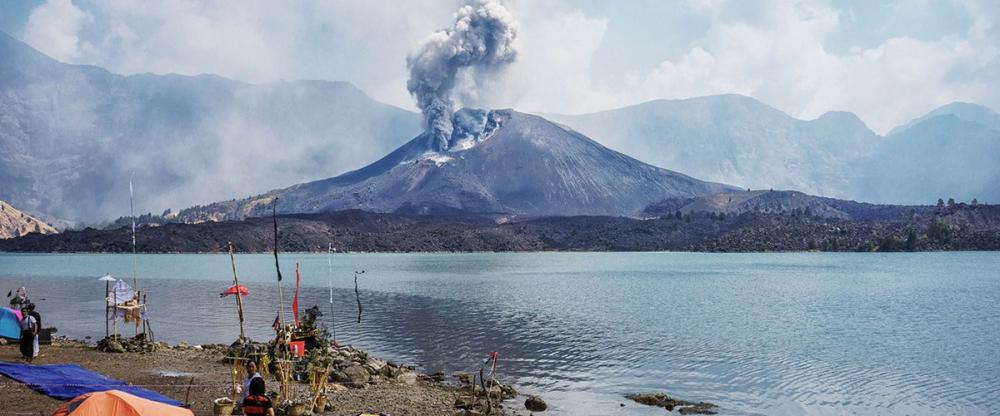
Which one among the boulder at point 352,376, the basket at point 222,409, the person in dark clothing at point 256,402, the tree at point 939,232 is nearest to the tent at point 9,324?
the boulder at point 352,376

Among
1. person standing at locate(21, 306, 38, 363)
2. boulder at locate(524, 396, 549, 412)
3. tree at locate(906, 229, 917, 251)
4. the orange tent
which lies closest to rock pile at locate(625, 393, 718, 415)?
boulder at locate(524, 396, 549, 412)

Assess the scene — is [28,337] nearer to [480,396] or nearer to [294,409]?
[294,409]

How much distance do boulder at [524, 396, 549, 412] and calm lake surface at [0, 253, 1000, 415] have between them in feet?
2.03

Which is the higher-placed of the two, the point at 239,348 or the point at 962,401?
the point at 239,348

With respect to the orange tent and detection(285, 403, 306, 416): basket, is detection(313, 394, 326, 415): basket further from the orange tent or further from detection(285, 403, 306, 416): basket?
the orange tent

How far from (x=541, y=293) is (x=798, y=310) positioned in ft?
70.8

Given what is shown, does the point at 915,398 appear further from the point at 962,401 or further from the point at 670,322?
the point at 670,322

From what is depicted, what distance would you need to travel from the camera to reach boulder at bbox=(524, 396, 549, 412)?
23.1 metres

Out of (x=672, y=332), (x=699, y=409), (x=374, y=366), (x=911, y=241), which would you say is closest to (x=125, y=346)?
(x=374, y=366)

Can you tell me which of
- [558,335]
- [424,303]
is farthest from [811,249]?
[558,335]

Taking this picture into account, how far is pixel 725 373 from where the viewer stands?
2928 centimetres

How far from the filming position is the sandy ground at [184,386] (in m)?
20.0

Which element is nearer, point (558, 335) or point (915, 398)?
point (915, 398)

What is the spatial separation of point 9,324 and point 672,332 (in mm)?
29659
